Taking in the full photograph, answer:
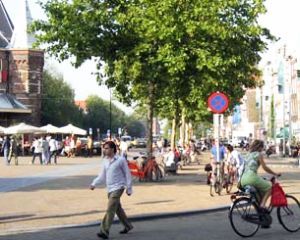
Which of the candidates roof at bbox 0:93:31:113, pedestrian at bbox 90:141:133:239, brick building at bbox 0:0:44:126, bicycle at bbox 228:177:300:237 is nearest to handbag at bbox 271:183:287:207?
bicycle at bbox 228:177:300:237

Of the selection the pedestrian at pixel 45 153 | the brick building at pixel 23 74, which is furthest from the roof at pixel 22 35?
the pedestrian at pixel 45 153

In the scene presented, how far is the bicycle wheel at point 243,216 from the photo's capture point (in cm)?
1231

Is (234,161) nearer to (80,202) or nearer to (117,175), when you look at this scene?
(80,202)

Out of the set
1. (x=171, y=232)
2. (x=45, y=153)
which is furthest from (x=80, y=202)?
(x=45, y=153)

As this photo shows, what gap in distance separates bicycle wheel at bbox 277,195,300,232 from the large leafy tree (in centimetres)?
1132

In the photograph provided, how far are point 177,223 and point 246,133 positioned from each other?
140305 mm

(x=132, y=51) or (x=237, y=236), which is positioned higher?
(x=132, y=51)

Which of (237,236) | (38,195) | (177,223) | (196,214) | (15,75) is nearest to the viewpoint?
(237,236)

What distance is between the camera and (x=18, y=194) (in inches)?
808

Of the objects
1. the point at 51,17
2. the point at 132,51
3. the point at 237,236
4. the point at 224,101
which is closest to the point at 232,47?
the point at 132,51

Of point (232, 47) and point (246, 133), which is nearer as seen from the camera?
point (232, 47)

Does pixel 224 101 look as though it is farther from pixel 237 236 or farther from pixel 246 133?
pixel 246 133

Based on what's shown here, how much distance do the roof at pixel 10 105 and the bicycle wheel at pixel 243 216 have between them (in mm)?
68073

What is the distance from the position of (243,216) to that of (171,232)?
148cm
